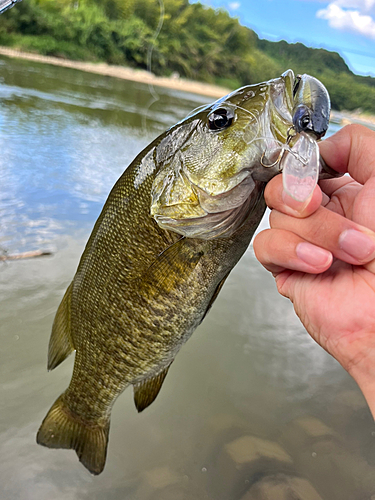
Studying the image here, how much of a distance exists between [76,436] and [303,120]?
1.76m

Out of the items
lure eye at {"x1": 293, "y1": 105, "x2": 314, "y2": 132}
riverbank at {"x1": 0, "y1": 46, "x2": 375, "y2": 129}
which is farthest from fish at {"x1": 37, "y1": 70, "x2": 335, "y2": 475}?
riverbank at {"x1": 0, "y1": 46, "x2": 375, "y2": 129}

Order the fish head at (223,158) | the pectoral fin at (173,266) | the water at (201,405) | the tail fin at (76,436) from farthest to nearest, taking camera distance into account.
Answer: the water at (201,405) < the tail fin at (76,436) < the pectoral fin at (173,266) < the fish head at (223,158)

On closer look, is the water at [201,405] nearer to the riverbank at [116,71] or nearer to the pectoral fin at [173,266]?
the pectoral fin at [173,266]

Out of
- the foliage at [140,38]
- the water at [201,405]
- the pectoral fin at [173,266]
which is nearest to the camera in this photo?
the pectoral fin at [173,266]

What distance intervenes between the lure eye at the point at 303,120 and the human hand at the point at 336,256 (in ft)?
0.48

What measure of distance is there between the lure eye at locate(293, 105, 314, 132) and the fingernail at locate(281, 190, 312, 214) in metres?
0.18

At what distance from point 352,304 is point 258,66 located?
97.6ft

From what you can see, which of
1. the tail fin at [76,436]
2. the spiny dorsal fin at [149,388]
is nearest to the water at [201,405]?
the tail fin at [76,436]

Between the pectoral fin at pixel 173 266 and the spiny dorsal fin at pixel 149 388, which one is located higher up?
the pectoral fin at pixel 173 266

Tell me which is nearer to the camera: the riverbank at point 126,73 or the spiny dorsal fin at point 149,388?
the spiny dorsal fin at point 149,388

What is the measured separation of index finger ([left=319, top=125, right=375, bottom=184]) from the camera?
3.81ft

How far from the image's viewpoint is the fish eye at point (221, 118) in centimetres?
123

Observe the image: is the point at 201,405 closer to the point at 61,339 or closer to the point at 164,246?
the point at 61,339

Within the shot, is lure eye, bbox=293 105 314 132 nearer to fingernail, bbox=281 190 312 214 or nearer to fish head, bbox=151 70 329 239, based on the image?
fish head, bbox=151 70 329 239
